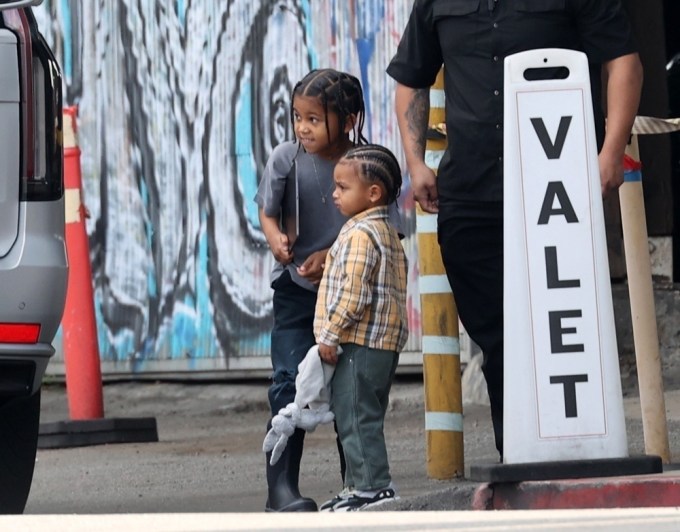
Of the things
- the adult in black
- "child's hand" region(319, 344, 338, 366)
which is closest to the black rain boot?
"child's hand" region(319, 344, 338, 366)

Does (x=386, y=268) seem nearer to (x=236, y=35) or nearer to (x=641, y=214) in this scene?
(x=641, y=214)

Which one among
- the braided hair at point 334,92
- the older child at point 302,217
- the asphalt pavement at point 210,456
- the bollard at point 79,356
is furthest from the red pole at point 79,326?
the braided hair at point 334,92

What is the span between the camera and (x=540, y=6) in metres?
5.48

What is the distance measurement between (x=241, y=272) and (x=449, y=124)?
5.07m

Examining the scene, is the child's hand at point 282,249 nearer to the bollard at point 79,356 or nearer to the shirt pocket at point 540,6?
the shirt pocket at point 540,6

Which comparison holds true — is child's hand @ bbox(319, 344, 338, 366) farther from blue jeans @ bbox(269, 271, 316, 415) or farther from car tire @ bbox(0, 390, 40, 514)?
car tire @ bbox(0, 390, 40, 514)

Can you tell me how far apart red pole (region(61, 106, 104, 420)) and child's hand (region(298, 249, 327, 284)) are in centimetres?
333

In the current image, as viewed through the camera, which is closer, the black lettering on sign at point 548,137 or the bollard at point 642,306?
the black lettering on sign at point 548,137

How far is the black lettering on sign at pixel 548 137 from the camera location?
5004 mm

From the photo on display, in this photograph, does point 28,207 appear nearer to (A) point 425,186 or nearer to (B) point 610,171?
(A) point 425,186

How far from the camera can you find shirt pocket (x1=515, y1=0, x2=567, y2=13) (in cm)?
548

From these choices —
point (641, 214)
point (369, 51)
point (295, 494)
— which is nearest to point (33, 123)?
point (295, 494)

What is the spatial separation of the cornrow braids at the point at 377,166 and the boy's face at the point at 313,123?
7.6 inches

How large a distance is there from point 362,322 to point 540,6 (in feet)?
3.51
